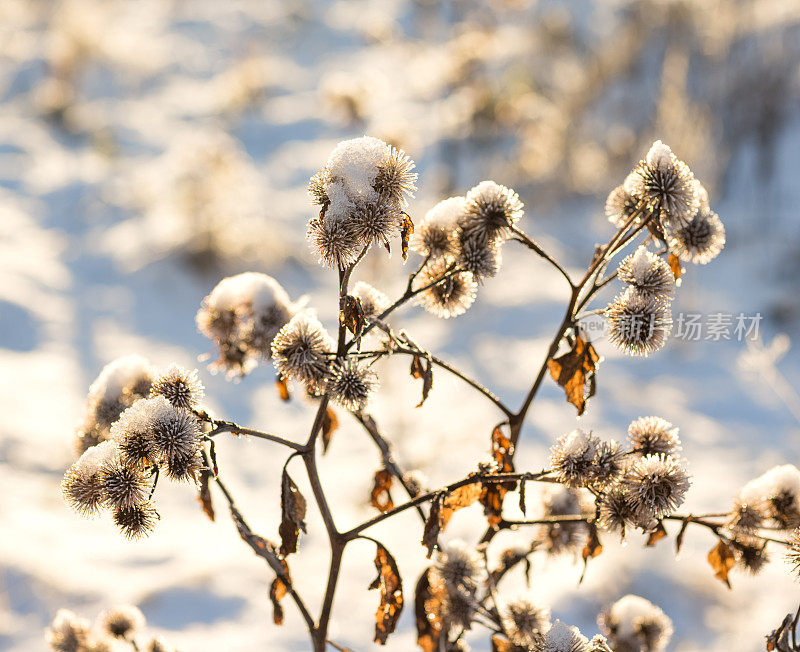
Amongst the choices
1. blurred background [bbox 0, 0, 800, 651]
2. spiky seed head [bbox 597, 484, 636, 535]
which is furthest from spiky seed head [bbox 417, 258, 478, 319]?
blurred background [bbox 0, 0, 800, 651]

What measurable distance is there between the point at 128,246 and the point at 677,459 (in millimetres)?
6257

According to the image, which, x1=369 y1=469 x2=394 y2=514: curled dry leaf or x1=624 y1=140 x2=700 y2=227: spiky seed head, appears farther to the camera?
x1=369 y1=469 x2=394 y2=514: curled dry leaf

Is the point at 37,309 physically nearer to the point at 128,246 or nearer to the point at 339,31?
the point at 128,246

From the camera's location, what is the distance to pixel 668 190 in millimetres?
1072

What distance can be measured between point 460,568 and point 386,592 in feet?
0.52

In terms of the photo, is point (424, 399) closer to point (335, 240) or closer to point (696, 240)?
point (335, 240)

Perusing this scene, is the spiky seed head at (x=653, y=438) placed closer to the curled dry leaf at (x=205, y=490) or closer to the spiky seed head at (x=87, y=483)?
the curled dry leaf at (x=205, y=490)

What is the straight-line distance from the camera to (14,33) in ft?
33.8

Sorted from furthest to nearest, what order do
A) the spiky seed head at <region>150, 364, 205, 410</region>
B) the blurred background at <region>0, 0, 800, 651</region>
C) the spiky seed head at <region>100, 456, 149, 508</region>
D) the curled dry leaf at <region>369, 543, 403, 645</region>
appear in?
1. the blurred background at <region>0, 0, 800, 651</region>
2. the curled dry leaf at <region>369, 543, 403, 645</region>
3. the spiky seed head at <region>150, 364, 205, 410</region>
4. the spiky seed head at <region>100, 456, 149, 508</region>

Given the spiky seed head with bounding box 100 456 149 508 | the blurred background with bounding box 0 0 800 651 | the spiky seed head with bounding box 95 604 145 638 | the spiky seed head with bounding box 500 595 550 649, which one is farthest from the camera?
the blurred background with bounding box 0 0 800 651

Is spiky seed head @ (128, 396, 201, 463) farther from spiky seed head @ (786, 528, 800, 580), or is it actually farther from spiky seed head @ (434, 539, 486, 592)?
spiky seed head @ (786, 528, 800, 580)

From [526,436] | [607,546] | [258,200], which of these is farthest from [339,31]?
[607,546]

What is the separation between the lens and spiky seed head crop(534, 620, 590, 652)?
1.05 metres

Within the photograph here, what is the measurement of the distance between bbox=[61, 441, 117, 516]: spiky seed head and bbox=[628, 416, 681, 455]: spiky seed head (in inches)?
29.6
